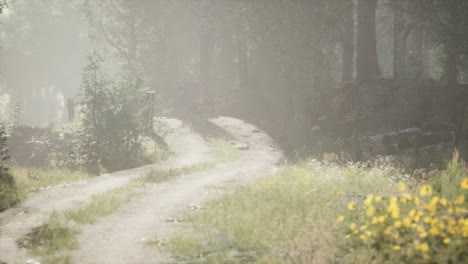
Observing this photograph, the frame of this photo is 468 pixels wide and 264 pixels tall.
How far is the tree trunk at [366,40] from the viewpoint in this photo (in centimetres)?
2541

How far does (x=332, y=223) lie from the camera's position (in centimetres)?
797

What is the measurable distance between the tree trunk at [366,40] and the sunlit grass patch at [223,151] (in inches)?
342

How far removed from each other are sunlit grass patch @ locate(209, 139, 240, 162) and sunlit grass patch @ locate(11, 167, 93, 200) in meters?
6.29

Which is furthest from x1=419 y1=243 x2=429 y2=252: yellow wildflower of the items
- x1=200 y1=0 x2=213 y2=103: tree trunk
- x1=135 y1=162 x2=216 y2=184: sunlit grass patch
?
x1=200 y1=0 x2=213 y2=103: tree trunk

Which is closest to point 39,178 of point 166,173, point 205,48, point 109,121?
point 166,173

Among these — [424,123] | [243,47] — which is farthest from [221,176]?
[243,47]

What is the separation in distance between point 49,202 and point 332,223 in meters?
7.39

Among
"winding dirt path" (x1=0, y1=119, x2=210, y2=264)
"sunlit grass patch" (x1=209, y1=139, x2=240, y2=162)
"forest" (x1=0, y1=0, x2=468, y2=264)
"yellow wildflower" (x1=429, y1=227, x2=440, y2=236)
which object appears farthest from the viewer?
"sunlit grass patch" (x1=209, y1=139, x2=240, y2=162)

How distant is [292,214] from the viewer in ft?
30.3

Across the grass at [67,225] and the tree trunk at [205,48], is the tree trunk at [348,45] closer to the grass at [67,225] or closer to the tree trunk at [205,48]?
the tree trunk at [205,48]

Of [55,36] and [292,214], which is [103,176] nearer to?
[292,214]

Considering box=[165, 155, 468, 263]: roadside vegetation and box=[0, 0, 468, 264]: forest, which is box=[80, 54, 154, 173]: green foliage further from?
box=[165, 155, 468, 263]: roadside vegetation

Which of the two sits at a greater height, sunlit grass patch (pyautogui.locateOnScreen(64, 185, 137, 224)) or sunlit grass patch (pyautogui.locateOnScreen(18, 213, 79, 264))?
sunlit grass patch (pyautogui.locateOnScreen(64, 185, 137, 224))

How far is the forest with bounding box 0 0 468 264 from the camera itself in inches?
298
